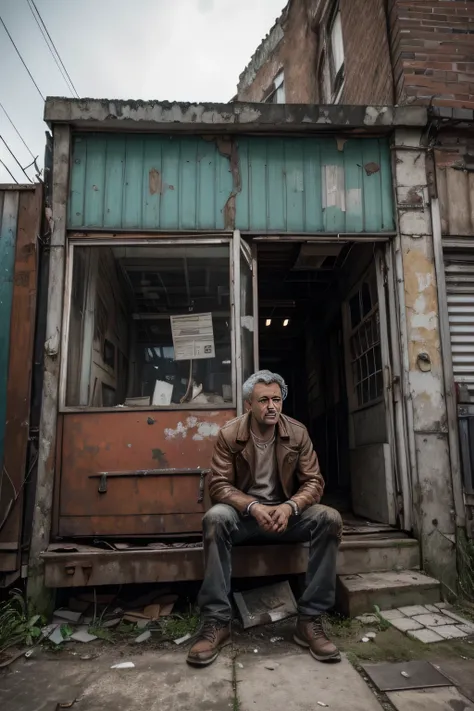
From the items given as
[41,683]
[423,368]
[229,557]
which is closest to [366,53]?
[423,368]

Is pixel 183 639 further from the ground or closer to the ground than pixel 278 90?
closer to the ground

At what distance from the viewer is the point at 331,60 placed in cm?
905

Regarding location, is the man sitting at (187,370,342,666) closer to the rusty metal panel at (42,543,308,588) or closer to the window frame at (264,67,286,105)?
the rusty metal panel at (42,543,308,588)

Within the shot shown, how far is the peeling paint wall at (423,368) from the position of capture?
4.36 metres

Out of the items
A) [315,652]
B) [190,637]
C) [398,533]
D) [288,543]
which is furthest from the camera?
[398,533]

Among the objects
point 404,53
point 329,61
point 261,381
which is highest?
point 329,61

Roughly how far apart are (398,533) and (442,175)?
3493 mm

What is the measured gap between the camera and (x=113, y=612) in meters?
4.01

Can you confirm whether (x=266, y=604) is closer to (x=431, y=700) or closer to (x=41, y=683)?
(x=431, y=700)

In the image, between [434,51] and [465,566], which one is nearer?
[465,566]

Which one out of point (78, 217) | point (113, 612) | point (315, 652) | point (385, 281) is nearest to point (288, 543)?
point (315, 652)

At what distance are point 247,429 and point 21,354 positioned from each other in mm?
2218

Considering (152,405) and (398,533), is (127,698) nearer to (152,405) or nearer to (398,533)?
(152,405)

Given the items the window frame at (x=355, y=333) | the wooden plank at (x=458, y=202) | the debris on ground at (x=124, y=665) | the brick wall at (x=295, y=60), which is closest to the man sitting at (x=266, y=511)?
the debris on ground at (x=124, y=665)
